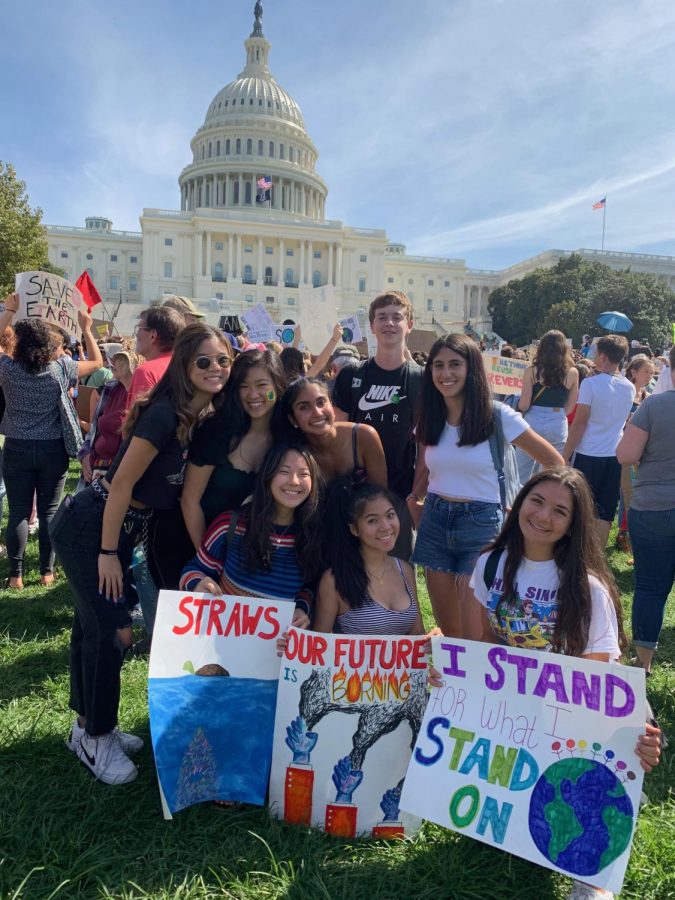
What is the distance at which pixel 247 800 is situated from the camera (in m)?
2.34

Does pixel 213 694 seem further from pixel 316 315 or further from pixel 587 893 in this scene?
pixel 316 315

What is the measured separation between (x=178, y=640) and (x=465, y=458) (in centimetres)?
156

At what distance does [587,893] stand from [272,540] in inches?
63.1

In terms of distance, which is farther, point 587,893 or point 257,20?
point 257,20

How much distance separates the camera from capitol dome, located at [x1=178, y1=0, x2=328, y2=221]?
7819 centimetres

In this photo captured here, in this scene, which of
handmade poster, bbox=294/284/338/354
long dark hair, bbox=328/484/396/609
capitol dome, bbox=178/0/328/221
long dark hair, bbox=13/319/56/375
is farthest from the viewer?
capitol dome, bbox=178/0/328/221

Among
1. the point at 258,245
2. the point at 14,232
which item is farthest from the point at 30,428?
the point at 258,245

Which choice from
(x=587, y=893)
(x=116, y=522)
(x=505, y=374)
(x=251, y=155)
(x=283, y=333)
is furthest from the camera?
(x=251, y=155)

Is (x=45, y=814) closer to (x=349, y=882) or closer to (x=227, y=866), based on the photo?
(x=227, y=866)

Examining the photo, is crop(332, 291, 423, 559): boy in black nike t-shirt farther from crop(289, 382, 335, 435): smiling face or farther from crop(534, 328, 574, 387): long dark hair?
crop(534, 328, 574, 387): long dark hair

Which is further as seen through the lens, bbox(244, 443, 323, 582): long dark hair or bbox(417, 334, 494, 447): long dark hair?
bbox(417, 334, 494, 447): long dark hair

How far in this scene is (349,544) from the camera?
8.87 feet

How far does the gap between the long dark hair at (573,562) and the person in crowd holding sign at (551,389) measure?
3.08m

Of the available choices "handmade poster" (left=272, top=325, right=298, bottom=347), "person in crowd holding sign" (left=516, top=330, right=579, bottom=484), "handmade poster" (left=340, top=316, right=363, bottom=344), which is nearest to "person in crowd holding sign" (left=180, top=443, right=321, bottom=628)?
"person in crowd holding sign" (left=516, top=330, right=579, bottom=484)
